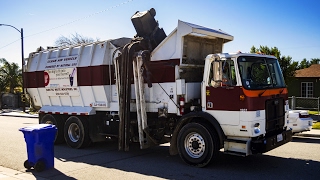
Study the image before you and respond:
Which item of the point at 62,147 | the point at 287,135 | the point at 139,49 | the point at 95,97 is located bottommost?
the point at 62,147

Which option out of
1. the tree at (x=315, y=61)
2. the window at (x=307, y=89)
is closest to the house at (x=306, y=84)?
the window at (x=307, y=89)

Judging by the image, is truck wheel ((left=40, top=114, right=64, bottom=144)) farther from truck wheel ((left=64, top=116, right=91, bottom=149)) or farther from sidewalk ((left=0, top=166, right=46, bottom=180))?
sidewalk ((left=0, top=166, right=46, bottom=180))

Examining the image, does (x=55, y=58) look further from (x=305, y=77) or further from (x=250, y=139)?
(x=305, y=77)

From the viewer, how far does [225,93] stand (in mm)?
7621

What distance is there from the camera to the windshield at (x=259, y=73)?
7578 millimetres

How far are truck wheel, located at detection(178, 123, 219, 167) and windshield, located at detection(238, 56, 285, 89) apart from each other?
1.41m

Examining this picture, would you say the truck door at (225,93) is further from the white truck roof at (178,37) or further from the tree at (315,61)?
the tree at (315,61)

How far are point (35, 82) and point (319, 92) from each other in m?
20.7

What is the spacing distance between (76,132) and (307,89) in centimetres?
2056

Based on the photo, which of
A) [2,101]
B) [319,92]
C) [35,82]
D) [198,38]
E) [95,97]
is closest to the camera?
[198,38]

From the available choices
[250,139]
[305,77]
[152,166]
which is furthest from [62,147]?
[305,77]

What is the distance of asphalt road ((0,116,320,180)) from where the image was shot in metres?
7.34

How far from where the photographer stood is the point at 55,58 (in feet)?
38.9

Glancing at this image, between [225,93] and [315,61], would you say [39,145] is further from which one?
[315,61]
